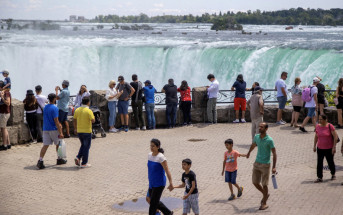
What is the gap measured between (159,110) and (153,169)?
27.2ft

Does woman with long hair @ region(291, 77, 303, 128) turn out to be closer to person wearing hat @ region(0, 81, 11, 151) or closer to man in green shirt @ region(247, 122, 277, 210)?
man in green shirt @ region(247, 122, 277, 210)

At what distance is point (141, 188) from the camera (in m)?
10.2

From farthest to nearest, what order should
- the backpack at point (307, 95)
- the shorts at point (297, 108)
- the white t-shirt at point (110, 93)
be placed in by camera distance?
the shorts at point (297, 108), the white t-shirt at point (110, 93), the backpack at point (307, 95)

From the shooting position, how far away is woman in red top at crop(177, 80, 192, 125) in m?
15.9

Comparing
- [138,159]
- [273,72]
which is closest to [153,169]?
[138,159]

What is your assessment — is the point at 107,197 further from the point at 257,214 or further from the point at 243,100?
the point at 243,100

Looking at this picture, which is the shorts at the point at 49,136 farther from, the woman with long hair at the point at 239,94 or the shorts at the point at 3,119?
the woman with long hair at the point at 239,94

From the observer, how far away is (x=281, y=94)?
15.6m

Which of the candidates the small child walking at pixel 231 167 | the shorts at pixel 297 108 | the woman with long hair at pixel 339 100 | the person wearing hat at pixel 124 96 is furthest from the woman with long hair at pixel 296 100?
the small child walking at pixel 231 167

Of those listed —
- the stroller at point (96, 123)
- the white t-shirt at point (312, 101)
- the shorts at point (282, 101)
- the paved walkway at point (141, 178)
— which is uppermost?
the white t-shirt at point (312, 101)

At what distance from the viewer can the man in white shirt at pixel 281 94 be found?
15493 mm

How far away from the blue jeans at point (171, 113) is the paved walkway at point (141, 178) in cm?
113

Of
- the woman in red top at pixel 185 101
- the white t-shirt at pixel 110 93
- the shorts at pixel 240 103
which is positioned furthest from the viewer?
the shorts at pixel 240 103

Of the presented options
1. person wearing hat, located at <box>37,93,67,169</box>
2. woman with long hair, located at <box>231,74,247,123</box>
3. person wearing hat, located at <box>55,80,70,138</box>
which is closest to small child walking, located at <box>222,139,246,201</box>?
person wearing hat, located at <box>37,93,67,169</box>
